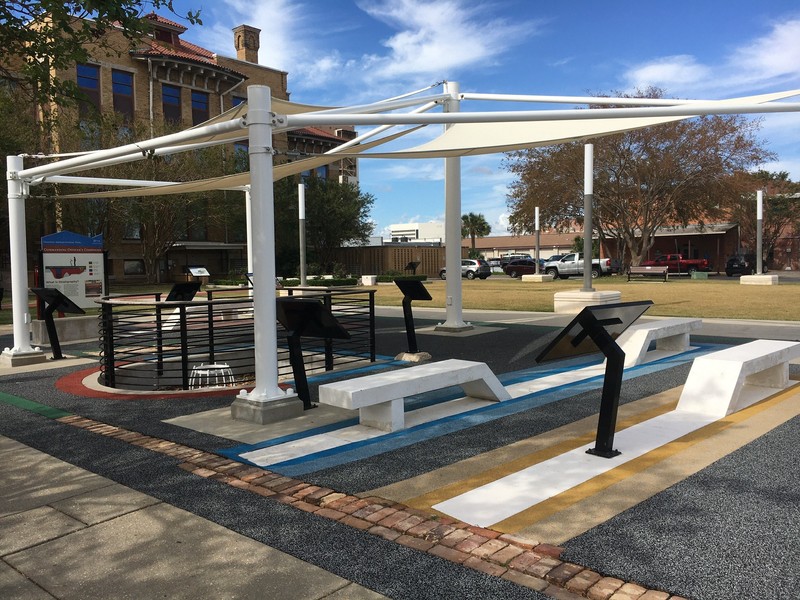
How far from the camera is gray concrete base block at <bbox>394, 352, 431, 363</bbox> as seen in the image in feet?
31.8

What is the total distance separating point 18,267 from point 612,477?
9.14 m

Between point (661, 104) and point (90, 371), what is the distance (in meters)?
8.32

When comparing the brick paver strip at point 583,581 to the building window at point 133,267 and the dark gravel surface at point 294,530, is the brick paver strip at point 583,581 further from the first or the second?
the building window at point 133,267

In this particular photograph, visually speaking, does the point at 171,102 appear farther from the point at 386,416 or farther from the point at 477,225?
the point at 477,225

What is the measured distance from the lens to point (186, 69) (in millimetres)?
43312

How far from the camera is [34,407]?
280 inches

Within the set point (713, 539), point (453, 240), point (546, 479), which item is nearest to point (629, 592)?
point (713, 539)

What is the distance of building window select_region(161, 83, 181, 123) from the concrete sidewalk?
140ft

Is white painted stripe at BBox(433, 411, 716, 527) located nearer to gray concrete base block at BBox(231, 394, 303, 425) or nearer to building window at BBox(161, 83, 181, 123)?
gray concrete base block at BBox(231, 394, 303, 425)

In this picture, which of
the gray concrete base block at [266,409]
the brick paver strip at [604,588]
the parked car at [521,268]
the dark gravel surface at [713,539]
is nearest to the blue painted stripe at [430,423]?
the gray concrete base block at [266,409]

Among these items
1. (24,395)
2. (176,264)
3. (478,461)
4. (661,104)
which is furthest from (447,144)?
(176,264)

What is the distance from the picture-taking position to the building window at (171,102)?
4303 centimetres

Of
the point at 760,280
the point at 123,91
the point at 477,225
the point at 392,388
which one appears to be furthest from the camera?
the point at 477,225

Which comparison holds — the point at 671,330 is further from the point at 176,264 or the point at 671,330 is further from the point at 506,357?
the point at 176,264
